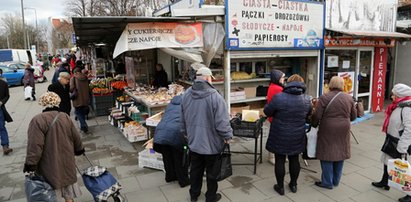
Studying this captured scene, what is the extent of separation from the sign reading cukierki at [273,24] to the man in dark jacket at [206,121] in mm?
2912

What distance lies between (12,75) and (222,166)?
62.7 feet

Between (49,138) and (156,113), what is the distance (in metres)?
2.77

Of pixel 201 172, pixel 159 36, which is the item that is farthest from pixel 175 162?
pixel 159 36

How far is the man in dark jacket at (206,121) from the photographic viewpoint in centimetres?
337

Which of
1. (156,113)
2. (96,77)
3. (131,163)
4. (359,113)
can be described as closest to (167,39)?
(156,113)

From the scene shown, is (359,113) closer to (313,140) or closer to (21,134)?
(313,140)

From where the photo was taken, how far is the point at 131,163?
5215 mm

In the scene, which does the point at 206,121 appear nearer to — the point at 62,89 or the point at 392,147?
the point at 392,147

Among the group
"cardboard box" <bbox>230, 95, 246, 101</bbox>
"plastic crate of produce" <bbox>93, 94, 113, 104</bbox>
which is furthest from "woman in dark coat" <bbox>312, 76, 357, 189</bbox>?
"plastic crate of produce" <bbox>93, 94, 113, 104</bbox>

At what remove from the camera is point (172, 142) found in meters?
3.99

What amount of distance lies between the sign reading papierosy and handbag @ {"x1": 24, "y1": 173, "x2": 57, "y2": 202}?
273 cm

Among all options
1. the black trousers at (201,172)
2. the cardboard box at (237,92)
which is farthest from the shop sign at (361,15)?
the black trousers at (201,172)

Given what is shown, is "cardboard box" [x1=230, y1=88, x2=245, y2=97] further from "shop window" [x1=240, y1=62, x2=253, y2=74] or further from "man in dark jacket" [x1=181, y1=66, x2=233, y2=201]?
"man in dark jacket" [x1=181, y1=66, x2=233, y2=201]

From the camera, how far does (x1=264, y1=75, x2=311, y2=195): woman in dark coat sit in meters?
3.71
